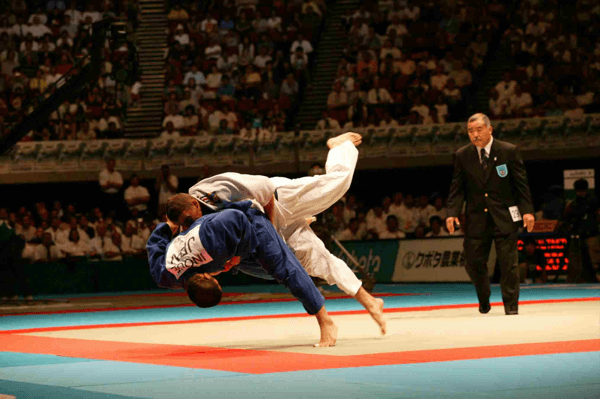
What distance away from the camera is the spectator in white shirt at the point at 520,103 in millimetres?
18672

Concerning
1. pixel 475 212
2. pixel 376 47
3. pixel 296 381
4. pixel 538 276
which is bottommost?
pixel 538 276

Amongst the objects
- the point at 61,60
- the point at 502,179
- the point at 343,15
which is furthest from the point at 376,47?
the point at 502,179

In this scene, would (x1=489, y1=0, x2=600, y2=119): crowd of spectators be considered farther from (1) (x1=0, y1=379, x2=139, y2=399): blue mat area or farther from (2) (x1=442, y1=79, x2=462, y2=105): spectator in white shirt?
(1) (x1=0, y1=379, x2=139, y2=399): blue mat area

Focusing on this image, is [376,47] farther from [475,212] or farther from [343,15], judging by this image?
[475,212]

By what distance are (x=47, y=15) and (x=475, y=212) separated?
16.7m

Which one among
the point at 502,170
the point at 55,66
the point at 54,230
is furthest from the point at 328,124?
the point at 502,170

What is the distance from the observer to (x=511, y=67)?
20.2 metres

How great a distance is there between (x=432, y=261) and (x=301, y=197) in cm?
973

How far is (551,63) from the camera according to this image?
A: 19.4 metres

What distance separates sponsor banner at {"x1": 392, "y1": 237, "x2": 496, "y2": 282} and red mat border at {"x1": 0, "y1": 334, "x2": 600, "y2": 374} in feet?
31.5

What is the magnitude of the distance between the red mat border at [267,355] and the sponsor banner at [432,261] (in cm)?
960

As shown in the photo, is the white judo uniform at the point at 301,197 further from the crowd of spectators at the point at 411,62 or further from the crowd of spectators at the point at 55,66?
the crowd of spectators at the point at 411,62

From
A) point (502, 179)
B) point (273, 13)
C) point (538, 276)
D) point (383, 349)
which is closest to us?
point (383, 349)

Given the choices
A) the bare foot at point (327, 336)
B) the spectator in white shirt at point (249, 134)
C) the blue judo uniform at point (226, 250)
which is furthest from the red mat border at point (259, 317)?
the spectator in white shirt at point (249, 134)
